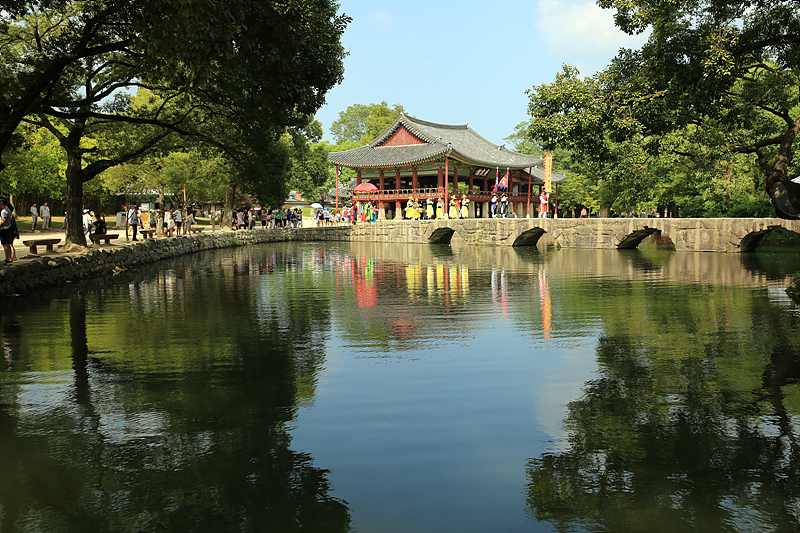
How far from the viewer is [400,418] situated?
6504 mm

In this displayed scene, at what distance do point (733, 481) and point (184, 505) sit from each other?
4354mm

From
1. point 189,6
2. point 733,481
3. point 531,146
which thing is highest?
point 531,146

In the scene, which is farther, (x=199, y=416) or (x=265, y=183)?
(x=265, y=183)

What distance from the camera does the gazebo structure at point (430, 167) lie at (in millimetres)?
49125

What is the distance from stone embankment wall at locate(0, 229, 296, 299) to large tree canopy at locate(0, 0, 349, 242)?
1.76 metres

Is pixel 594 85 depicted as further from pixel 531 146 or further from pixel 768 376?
pixel 531 146

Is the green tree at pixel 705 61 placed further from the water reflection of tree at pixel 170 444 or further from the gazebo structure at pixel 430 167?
the gazebo structure at pixel 430 167

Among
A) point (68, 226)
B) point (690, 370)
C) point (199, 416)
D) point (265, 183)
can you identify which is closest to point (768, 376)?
point (690, 370)

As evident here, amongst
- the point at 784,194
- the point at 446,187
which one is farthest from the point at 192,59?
the point at 446,187

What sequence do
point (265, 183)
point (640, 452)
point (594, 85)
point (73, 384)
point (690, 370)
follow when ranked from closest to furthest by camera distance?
point (640, 452) → point (73, 384) → point (690, 370) → point (594, 85) → point (265, 183)

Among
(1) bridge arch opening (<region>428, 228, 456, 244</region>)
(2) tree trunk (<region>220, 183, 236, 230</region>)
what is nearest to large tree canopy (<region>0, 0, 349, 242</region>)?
(1) bridge arch opening (<region>428, 228, 456, 244</region>)

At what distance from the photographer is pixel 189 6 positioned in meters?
9.89

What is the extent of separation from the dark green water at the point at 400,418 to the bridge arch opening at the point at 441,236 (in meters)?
26.2

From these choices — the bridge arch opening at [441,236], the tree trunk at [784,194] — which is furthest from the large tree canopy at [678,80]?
the bridge arch opening at [441,236]
